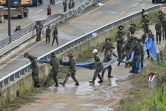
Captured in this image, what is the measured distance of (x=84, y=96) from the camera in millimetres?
22328

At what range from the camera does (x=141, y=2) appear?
55.9 meters

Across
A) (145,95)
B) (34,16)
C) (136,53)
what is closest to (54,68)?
(145,95)

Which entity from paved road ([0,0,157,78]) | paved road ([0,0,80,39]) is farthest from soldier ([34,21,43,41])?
paved road ([0,0,80,39])

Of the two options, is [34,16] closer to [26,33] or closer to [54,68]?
[26,33]

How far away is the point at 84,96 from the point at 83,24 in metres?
23.1

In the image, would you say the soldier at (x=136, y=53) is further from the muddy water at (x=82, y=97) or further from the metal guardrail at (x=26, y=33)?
the metal guardrail at (x=26, y=33)

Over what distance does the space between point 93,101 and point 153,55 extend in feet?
31.9

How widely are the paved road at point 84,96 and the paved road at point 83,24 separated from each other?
4.52 m

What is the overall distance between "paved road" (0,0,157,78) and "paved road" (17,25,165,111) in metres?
4.52

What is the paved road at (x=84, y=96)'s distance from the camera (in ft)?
66.8

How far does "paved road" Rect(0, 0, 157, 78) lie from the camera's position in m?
30.9

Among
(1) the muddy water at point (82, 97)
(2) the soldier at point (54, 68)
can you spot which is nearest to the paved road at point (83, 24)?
(2) the soldier at point (54, 68)

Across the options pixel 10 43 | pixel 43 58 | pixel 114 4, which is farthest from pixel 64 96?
pixel 114 4

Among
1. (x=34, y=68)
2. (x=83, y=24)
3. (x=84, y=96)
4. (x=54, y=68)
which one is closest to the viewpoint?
(x=84, y=96)
